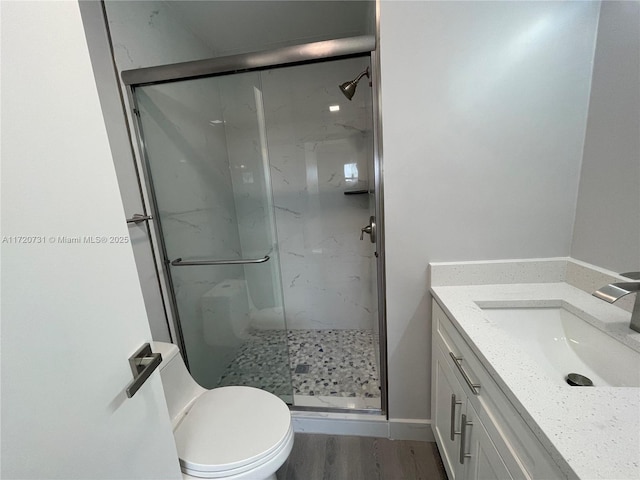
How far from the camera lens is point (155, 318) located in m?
1.41

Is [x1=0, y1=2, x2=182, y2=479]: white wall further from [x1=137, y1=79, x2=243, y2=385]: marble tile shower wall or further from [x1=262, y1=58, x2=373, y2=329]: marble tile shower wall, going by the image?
[x1=262, y1=58, x2=373, y2=329]: marble tile shower wall

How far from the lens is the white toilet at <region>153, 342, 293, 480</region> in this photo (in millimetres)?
862

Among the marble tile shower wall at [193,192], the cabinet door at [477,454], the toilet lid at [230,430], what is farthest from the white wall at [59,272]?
the marble tile shower wall at [193,192]

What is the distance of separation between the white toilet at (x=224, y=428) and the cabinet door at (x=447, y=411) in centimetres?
64

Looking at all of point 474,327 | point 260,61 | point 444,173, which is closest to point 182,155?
point 260,61

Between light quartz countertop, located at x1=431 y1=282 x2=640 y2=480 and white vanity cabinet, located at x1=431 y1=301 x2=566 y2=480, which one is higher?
light quartz countertop, located at x1=431 y1=282 x2=640 y2=480

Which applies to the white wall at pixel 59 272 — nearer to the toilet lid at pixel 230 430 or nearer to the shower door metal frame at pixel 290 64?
the toilet lid at pixel 230 430

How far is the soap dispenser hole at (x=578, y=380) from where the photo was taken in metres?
0.73

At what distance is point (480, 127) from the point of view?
1.05 m

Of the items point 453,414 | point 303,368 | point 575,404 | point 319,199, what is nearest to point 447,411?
point 453,414

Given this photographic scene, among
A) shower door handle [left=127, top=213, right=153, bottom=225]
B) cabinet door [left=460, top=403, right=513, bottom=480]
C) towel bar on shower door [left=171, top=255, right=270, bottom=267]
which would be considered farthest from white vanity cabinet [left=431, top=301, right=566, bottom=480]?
shower door handle [left=127, top=213, right=153, bottom=225]

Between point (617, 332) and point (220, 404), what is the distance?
1.44 metres

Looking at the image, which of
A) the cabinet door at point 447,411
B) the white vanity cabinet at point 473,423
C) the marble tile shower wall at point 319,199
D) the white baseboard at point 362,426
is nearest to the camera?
the white vanity cabinet at point 473,423

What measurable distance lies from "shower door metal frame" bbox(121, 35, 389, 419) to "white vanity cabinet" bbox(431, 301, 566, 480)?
273 mm
